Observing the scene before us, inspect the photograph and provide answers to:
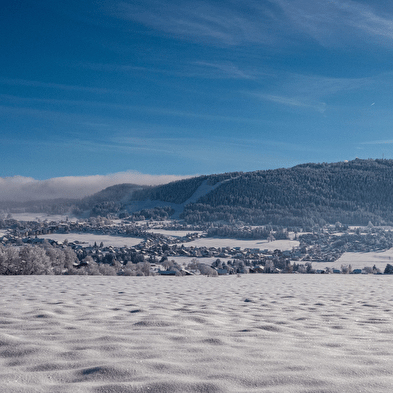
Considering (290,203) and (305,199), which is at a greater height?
(305,199)

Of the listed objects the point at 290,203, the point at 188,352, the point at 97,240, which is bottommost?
the point at 97,240

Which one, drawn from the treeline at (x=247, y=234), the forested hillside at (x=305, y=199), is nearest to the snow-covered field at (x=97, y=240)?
the treeline at (x=247, y=234)

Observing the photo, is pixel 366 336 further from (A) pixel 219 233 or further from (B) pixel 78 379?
(A) pixel 219 233

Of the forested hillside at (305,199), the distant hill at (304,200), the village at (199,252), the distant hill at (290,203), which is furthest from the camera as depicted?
the distant hill at (290,203)

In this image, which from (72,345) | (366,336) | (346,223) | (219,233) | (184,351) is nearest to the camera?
(184,351)

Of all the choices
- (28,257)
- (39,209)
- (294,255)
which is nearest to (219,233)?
(294,255)

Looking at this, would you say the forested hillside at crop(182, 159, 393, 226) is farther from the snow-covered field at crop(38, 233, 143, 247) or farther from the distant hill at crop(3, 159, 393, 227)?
the snow-covered field at crop(38, 233, 143, 247)

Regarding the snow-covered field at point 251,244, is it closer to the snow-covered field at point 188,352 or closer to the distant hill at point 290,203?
the distant hill at point 290,203

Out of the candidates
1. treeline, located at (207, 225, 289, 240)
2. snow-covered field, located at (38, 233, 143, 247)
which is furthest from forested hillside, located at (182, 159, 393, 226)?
snow-covered field, located at (38, 233, 143, 247)

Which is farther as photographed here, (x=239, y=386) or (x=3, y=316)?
(x=3, y=316)

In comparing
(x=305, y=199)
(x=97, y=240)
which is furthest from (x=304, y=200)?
(x=97, y=240)

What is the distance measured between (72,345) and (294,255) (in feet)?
197

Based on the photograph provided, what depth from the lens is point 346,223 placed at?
128 metres

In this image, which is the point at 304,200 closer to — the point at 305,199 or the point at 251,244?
the point at 305,199
